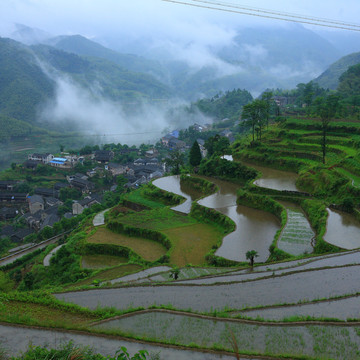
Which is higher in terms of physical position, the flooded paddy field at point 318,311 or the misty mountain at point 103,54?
the misty mountain at point 103,54

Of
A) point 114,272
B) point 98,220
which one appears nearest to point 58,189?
point 98,220

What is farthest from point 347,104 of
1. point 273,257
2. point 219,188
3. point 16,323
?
point 16,323

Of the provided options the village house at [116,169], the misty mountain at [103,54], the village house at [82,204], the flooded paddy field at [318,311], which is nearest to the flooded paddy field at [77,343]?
the flooded paddy field at [318,311]

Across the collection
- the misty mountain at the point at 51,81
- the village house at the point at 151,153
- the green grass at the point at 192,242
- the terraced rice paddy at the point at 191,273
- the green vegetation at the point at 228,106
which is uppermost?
the misty mountain at the point at 51,81

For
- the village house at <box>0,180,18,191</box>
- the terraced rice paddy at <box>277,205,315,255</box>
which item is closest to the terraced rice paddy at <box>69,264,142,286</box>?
the terraced rice paddy at <box>277,205,315,255</box>

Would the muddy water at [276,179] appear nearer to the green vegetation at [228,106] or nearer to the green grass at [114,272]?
the green grass at [114,272]

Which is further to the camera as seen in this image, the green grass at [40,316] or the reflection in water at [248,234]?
the reflection in water at [248,234]

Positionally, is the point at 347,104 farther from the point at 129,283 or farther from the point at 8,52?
the point at 8,52
